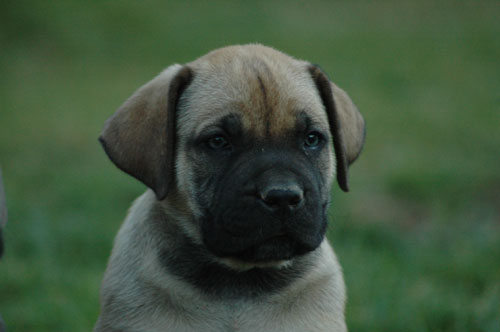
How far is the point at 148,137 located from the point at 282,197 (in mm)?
964

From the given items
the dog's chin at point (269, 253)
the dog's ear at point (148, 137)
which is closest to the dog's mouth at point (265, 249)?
the dog's chin at point (269, 253)

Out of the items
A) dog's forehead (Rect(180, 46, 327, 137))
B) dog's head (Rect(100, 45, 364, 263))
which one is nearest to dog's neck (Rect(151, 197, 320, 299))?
dog's head (Rect(100, 45, 364, 263))

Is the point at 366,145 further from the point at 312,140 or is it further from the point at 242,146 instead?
the point at 242,146

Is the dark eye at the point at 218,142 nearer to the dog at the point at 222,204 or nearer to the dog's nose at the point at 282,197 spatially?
the dog at the point at 222,204

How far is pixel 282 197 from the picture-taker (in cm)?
410

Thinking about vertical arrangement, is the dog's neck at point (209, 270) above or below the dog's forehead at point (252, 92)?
below

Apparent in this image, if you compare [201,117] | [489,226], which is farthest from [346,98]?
[489,226]

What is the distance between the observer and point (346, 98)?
17.0 feet

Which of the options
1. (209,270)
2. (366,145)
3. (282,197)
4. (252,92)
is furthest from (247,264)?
(366,145)

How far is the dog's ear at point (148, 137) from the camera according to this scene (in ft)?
14.8

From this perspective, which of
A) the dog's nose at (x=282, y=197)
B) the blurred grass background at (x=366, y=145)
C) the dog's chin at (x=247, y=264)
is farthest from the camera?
the blurred grass background at (x=366, y=145)

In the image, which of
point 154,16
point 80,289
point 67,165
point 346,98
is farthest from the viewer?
point 154,16

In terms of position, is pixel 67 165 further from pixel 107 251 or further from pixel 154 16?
pixel 154 16

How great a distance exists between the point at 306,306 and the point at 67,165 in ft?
23.8
